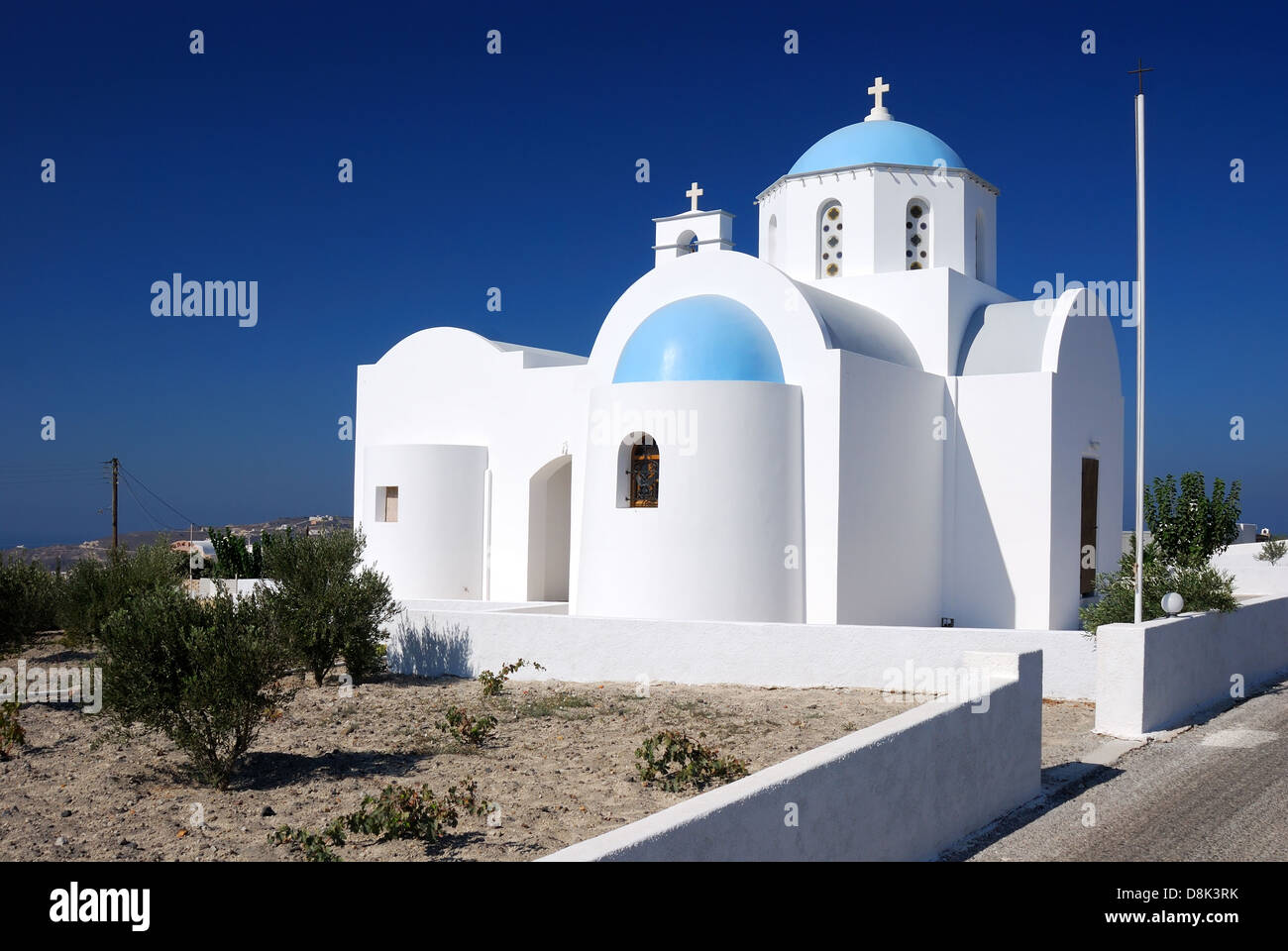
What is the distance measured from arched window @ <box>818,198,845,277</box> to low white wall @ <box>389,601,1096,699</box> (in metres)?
6.72

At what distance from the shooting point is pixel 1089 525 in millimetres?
16031

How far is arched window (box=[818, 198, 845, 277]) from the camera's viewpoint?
16422 millimetres

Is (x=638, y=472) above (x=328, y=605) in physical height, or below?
above

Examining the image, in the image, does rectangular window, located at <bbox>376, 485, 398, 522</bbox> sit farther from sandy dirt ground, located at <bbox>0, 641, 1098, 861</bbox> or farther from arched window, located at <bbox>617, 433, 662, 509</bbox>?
sandy dirt ground, located at <bbox>0, 641, 1098, 861</bbox>

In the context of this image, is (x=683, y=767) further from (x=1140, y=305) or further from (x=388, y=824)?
(x=1140, y=305)

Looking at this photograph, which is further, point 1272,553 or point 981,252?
point 1272,553

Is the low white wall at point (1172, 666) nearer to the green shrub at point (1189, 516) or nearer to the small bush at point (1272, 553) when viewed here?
the green shrub at point (1189, 516)

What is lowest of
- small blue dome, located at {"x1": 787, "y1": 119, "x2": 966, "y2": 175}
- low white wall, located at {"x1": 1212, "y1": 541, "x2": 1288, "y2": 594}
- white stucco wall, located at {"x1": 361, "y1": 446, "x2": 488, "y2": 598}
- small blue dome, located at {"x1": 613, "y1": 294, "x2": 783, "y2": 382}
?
low white wall, located at {"x1": 1212, "y1": 541, "x2": 1288, "y2": 594}

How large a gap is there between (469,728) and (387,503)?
8950mm

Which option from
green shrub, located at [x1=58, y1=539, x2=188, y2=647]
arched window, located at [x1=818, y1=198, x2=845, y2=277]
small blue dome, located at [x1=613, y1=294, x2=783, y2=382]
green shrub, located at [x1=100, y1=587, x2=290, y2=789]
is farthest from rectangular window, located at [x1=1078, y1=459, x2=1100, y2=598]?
green shrub, located at [x1=58, y1=539, x2=188, y2=647]

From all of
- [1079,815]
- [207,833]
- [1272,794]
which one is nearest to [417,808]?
[207,833]

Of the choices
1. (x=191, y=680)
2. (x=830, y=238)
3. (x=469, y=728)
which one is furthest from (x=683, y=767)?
(x=830, y=238)

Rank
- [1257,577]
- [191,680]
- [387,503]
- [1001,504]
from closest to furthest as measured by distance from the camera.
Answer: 1. [191,680]
2. [1001,504]
3. [387,503]
4. [1257,577]
